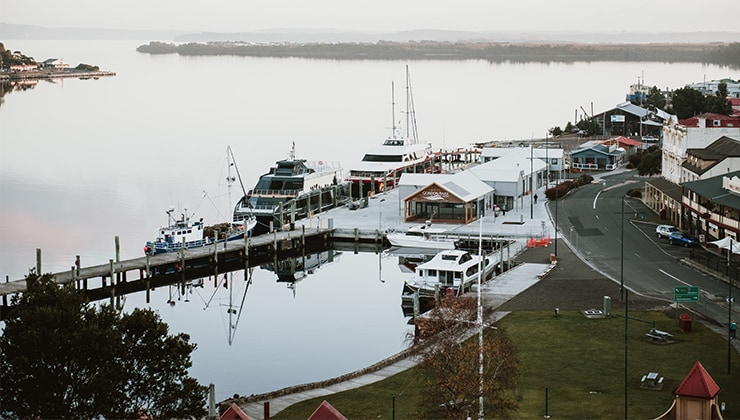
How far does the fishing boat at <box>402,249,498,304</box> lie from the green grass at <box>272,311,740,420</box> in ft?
30.5

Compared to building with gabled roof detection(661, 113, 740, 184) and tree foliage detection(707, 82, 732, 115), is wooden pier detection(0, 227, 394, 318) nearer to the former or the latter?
building with gabled roof detection(661, 113, 740, 184)

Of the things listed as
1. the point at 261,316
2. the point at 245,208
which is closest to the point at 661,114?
the point at 245,208

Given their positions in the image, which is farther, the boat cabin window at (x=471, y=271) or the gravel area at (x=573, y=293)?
the boat cabin window at (x=471, y=271)

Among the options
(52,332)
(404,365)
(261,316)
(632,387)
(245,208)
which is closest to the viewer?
(52,332)

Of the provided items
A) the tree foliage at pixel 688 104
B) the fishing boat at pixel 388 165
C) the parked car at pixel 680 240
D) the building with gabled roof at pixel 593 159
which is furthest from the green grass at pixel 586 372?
the tree foliage at pixel 688 104

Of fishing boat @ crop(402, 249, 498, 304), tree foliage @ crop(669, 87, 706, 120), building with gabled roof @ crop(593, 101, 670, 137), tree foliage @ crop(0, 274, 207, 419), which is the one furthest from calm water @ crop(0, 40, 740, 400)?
tree foliage @ crop(669, 87, 706, 120)

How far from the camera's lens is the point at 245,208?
243 ft

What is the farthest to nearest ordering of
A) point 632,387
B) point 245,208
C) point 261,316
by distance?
point 245,208 < point 261,316 < point 632,387

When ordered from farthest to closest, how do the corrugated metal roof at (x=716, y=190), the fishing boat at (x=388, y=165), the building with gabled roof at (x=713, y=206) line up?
the fishing boat at (x=388, y=165), the building with gabled roof at (x=713, y=206), the corrugated metal roof at (x=716, y=190)

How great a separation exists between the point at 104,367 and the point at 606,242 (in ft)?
127

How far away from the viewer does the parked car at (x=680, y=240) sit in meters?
60.0

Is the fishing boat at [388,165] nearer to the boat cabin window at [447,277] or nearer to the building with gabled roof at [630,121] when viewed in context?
the boat cabin window at [447,277]

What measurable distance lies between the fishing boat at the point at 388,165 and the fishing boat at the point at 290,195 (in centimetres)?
205

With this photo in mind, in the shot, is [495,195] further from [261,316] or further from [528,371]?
[528,371]
